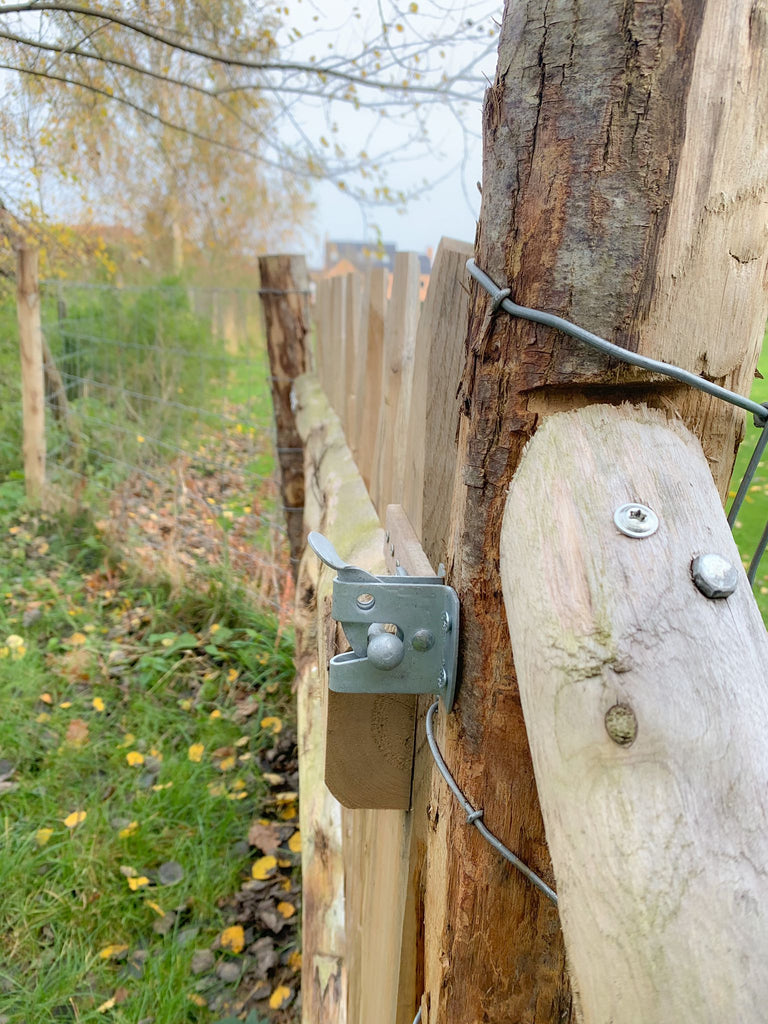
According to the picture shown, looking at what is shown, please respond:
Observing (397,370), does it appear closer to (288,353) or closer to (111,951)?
(111,951)

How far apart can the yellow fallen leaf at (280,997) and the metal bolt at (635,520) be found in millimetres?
2289

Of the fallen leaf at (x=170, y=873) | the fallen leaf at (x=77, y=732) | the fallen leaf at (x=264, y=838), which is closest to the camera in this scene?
the fallen leaf at (x=170, y=873)

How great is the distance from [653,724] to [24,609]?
14.2 feet

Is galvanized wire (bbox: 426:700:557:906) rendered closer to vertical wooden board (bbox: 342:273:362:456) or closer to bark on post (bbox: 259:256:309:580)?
vertical wooden board (bbox: 342:273:362:456)

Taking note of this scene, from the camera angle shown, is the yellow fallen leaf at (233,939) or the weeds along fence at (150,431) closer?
the yellow fallen leaf at (233,939)

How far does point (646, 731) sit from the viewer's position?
0.47m

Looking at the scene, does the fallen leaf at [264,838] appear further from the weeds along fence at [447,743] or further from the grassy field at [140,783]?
the weeds along fence at [447,743]

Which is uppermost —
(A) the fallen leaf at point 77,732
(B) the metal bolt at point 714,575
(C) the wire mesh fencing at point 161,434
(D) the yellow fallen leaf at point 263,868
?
(B) the metal bolt at point 714,575

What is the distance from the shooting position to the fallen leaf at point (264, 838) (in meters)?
2.70

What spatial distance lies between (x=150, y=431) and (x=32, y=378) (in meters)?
1.52

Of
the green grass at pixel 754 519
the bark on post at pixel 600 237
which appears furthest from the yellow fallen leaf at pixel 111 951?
the green grass at pixel 754 519

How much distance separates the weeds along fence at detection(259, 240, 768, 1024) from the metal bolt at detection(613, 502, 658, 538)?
11mm

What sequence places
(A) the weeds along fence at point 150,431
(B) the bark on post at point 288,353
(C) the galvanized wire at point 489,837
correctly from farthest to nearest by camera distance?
1. (A) the weeds along fence at point 150,431
2. (B) the bark on post at point 288,353
3. (C) the galvanized wire at point 489,837

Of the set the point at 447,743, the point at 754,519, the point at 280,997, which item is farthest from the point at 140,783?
the point at 754,519
